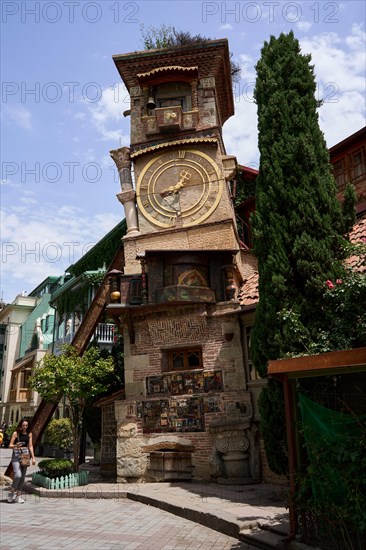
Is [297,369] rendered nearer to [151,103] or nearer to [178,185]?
[178,185]

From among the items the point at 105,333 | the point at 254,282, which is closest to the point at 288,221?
the point at 254,282

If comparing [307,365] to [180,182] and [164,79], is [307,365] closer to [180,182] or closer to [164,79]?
[180,182]

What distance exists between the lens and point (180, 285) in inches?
520

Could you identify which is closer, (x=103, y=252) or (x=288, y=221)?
(x=288, y=221)

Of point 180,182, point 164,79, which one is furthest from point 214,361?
point 164,79

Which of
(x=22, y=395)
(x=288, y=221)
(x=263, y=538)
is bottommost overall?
(x=263, y=538)

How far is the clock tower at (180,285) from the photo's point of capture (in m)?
12.5

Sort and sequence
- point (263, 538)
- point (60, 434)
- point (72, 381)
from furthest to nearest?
point (60, 434) < point (72, 381) < point (263, 538)

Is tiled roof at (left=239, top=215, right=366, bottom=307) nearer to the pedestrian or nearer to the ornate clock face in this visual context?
the ornate clock face

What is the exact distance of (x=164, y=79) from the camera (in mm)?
16828

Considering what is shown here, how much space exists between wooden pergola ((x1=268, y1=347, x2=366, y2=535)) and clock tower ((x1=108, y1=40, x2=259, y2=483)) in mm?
5197

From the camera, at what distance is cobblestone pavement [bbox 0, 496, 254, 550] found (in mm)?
7156

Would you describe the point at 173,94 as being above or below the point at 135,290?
above

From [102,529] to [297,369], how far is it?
15.4 ft
